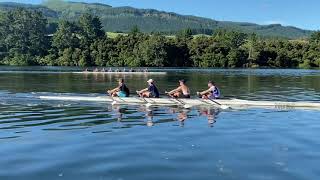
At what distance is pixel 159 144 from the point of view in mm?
19328

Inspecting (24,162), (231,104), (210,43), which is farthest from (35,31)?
(24,162)

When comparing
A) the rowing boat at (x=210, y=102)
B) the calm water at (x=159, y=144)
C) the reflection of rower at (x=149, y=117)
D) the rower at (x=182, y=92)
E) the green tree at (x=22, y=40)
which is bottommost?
the reflection of rower at (x=149, y=117)

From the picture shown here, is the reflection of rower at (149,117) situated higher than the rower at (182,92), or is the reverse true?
the rower at (182,92)

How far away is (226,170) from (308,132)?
9080 millimetres

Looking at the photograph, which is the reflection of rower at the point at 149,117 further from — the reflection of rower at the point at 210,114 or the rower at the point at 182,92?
the rower at the point at 182,92

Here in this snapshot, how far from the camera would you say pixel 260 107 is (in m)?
32.4

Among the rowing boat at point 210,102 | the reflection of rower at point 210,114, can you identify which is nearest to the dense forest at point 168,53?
the rowing boat at point 210,102

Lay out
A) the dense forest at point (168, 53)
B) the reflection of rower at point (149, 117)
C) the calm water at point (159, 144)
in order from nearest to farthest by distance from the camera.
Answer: the calm water at point (159, 144) → the reflection of rower at point (149, 117) → the dense forest at point (168, 53)

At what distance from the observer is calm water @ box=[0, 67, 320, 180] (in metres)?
15.2

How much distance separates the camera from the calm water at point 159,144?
15164mm

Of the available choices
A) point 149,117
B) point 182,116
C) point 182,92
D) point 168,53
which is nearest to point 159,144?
point 149,117

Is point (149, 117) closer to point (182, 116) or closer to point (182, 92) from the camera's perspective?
point (182, 116)

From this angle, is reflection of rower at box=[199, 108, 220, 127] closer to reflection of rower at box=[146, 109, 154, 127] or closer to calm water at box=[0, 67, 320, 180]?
calm water at box=[0, 67, 320, 180]

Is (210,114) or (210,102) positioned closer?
(210,114)
